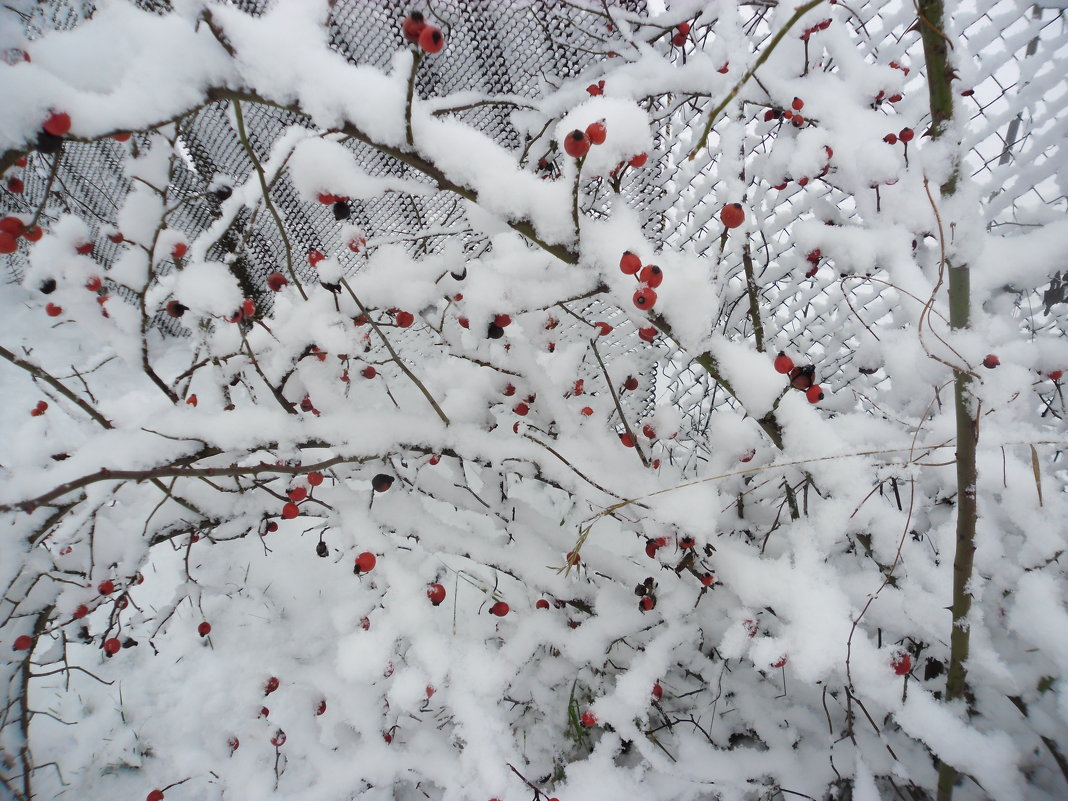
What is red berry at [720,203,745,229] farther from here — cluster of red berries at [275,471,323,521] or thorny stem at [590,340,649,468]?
cluster of red berries at [275,471,323,521]

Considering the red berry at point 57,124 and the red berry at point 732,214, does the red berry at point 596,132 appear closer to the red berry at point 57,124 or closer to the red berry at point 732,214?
the red berry at point 732,214

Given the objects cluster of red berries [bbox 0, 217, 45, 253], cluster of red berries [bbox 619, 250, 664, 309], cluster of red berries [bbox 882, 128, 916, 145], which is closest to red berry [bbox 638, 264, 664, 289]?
cluster of red berries [bbox 619, 250, 664, 309]

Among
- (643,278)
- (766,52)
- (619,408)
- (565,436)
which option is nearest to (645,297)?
(643,278)

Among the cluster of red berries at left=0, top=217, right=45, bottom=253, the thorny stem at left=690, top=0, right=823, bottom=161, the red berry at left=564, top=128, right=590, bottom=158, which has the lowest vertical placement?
the thorny stem at left=690, top=0, right=823, bottom=161

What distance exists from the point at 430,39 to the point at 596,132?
12.2 inches

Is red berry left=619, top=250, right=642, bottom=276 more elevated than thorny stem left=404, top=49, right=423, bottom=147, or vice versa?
thorny stem left=404, top=49, right=423, bottom=147

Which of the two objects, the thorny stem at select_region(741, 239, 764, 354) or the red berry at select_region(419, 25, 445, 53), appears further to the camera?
the thorny stem at select_region(741, 239, 764, 354)

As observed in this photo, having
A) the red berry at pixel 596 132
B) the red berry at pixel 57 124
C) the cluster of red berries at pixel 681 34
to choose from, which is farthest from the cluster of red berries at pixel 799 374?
the red berry at pixel 57 124

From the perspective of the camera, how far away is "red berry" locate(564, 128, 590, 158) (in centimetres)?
88

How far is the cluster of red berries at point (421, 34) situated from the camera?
768mm

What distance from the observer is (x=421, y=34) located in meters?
0.79

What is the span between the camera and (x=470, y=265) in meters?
1.45

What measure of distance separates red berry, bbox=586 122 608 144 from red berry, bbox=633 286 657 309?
11.1 inches

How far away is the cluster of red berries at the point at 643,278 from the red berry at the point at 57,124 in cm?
91
